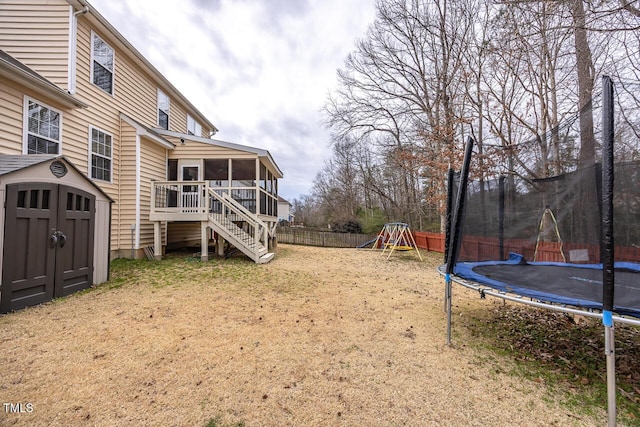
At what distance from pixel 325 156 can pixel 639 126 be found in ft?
90.9

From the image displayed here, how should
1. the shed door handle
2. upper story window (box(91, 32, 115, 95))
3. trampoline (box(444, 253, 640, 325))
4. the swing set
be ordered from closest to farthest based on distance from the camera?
trampoline (box(444, 253, 640, 325)) → the shed door handle → upper story window (box(91, 32, 115, 95)) → the swing set

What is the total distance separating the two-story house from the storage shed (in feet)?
0.05

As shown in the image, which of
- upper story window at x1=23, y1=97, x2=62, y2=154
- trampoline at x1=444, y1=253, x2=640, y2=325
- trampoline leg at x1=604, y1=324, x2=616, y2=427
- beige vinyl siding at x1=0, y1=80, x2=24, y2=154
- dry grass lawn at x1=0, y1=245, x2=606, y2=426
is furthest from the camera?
upper story window at x1=23, y1=97, x2=62, y2=154

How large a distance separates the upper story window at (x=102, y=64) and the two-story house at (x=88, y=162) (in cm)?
3

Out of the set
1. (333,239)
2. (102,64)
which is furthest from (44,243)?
(333,239)

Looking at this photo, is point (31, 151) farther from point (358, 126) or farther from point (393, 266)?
point (358, 126)

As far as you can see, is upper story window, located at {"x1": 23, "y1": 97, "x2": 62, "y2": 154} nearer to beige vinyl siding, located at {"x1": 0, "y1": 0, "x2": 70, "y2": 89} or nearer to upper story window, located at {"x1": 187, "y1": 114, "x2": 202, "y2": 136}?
beige vinyl siding, located at {"x1": 0, "y1": 0, "x2": 70, "y2": 89}

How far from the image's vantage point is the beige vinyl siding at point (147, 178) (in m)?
8.16

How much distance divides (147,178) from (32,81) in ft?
11.5

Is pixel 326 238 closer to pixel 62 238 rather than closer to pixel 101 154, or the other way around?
pixel 101 154

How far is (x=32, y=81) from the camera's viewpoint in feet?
17.2

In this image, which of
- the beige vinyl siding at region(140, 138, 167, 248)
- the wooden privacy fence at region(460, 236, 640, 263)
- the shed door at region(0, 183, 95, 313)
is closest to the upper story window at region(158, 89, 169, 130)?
the beige vinyl siding at region(140, 138, 167, 248)

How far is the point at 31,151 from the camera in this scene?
565 centimetres

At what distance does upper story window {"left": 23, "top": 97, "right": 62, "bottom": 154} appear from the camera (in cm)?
554
